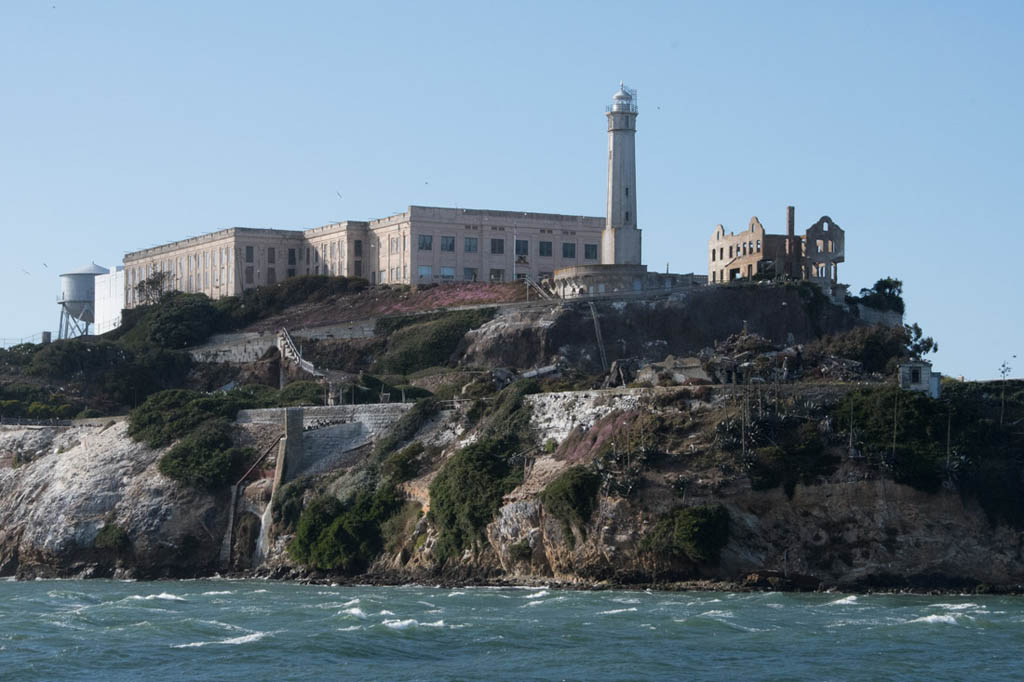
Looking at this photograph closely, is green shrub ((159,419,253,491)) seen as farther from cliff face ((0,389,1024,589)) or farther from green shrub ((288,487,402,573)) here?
green shrub ((288,487,402,573))

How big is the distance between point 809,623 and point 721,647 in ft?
17.4

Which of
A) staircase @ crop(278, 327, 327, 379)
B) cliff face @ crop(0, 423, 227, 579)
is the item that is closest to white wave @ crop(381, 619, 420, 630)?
cliff face @ crop(0, 423, 227, 579)

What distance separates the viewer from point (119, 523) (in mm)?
82625

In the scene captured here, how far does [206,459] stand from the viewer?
8562cm

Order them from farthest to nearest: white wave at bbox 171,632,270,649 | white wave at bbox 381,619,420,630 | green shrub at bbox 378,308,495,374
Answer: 1. green shrub at bbox 378,308,495,374
2. white wave at bbox 381,619,420,630
3. white wave at bbox 171,632,270,649

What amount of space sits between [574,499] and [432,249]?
2208 inches

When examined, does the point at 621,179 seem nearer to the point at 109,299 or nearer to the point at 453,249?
the point at 453,249

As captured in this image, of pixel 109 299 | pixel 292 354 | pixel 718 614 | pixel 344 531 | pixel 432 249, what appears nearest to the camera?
pixel 718 614

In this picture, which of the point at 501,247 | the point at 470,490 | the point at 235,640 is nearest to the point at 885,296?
the point at 501,247

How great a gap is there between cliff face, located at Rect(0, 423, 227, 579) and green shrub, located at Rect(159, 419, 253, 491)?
0.68 m

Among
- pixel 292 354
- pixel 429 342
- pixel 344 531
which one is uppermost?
pixel 429 342

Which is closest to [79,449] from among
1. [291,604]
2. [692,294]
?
[291,604]

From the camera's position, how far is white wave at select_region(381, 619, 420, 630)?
187ft

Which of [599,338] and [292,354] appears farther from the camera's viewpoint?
[292,354]
